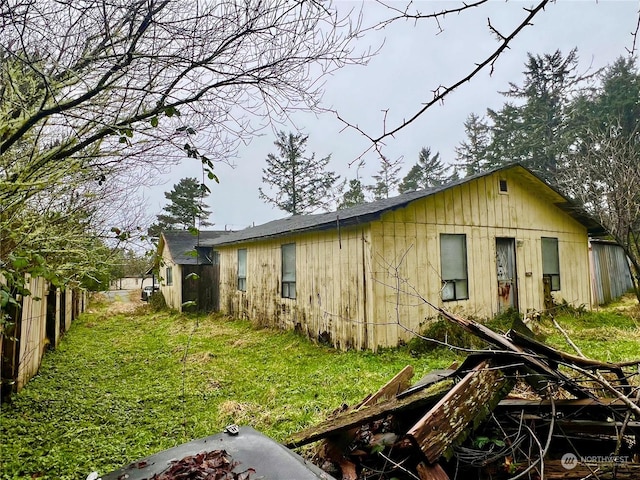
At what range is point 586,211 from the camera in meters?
9.92

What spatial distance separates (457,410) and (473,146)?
103ft

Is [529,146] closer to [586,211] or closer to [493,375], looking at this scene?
[586,211]

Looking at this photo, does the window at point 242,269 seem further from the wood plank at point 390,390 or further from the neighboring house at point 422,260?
the wood plank at point 390,390

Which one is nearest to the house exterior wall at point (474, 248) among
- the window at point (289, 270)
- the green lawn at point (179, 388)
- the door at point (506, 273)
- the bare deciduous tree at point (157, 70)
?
the door at point (506, 273)

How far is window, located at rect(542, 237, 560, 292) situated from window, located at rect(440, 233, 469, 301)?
10.3 ft

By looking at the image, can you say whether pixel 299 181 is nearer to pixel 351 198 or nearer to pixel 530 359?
pixel 351 198

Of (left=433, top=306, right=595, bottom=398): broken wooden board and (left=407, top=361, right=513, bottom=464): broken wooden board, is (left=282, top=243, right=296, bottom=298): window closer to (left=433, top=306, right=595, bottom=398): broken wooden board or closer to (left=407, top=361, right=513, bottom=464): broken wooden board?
(left=433, top=306, right=595, bottom=398): broken wooden board

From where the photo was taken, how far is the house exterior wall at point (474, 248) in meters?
6.91

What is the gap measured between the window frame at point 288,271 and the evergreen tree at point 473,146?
24.1m

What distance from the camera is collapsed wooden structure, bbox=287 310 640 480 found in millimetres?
2025

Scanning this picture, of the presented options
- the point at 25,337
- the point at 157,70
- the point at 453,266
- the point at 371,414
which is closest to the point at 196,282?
the point at 25,337

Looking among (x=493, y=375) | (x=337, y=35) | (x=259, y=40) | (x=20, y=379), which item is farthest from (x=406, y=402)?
(x=20, y=379)

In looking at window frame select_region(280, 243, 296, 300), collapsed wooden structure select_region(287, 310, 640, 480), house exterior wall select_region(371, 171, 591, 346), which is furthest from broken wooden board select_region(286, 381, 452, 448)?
window frame select_region(280, 243, 296, 300)

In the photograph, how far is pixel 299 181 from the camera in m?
27.7
